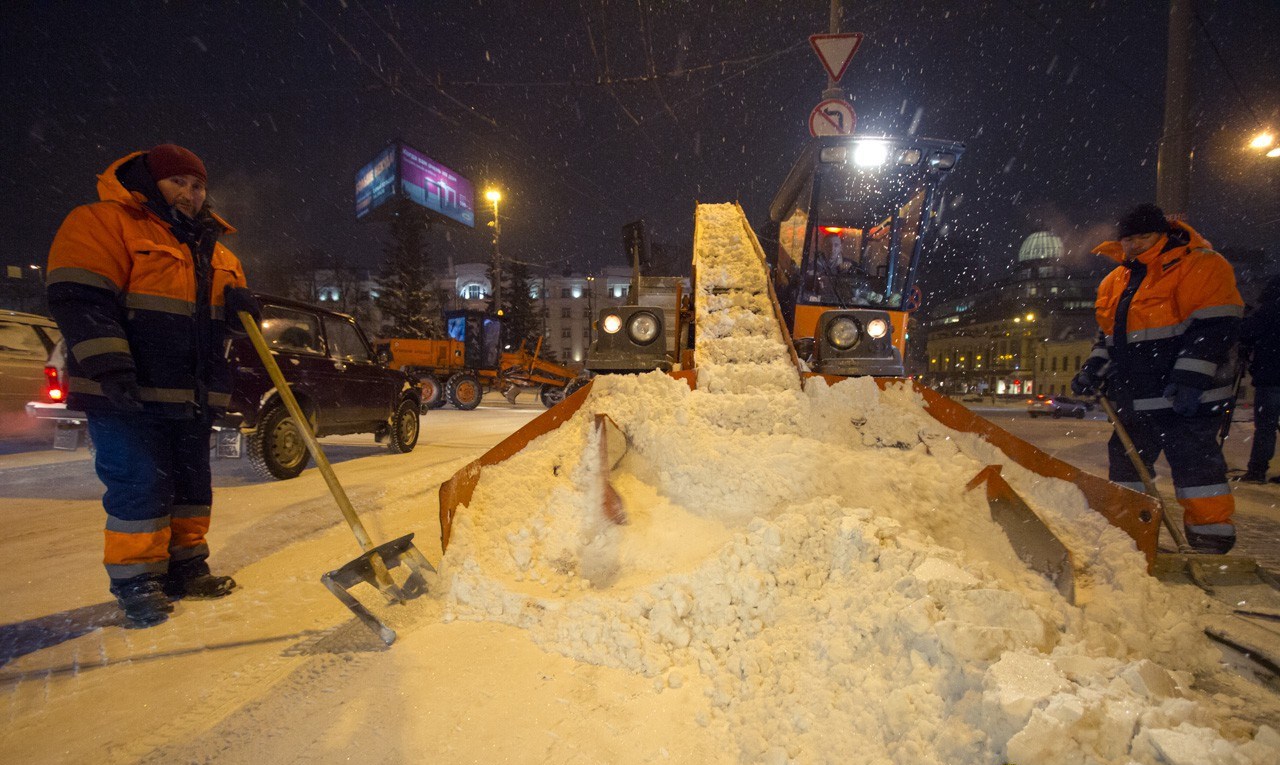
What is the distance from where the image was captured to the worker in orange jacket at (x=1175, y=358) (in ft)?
9.21

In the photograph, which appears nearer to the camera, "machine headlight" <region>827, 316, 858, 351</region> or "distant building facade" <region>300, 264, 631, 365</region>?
"machine headlight" <region>827, 316, 858, 351</region>

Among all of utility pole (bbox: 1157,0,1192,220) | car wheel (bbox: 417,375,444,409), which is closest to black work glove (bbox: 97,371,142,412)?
utility pole (bbox: 1157,0,1192,220)

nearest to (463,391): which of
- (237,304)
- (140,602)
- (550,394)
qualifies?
(550,394)

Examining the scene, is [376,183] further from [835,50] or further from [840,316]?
[840,316]

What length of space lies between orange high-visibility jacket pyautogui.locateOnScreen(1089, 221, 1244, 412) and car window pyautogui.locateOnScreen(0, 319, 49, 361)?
11.7 meters

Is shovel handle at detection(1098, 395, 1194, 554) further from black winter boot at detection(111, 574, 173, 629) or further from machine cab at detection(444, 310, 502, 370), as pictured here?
machine cab at detection(444, 310, 502, 370)

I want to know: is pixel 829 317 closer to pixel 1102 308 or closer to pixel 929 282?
pixel 1102 308

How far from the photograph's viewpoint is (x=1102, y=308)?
12.0 feet

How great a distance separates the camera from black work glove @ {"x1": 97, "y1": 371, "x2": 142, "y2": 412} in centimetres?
220

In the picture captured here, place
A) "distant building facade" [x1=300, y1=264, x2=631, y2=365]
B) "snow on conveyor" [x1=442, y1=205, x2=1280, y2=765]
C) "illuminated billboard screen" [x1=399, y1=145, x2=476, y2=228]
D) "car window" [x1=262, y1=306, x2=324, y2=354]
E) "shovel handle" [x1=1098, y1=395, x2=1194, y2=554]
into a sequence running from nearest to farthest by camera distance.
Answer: "snow on conveyor" [x1=442, y1=205, x2=1280, y2=765] < "shovel handle" [x1=1098, y1=395, x2=1194, y2=554] < "car window" [x1=262, y1=306, x2=324, y2=354] < "illuminated billboard screen" [x1=399, y1=145, x2=476, y2=228] < "distant building facade" [x1=300, y1=264, x2=631, y2=365]

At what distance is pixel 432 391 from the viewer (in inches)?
628

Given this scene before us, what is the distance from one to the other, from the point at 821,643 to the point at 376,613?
75.1 inches

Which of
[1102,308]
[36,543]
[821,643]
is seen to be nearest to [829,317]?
[1102,308]

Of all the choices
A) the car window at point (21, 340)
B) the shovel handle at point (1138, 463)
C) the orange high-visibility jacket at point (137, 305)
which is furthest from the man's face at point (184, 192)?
the car window at point (21, 340)
